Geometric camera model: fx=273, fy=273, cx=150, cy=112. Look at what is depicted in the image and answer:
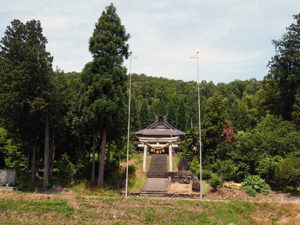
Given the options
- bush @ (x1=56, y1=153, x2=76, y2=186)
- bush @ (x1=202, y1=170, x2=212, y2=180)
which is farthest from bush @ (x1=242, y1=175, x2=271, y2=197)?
bush @ (x1=56, y1=153, x2=76, y2=186)

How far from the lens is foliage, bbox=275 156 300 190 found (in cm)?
1834

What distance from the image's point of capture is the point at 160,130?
34.8 meters

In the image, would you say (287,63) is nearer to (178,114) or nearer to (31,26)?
(178,114)

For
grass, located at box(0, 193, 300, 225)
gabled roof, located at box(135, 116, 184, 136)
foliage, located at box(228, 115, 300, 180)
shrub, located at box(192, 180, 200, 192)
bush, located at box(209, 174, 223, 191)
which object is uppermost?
gabled roof, located at box(135, 116, 184, 136)

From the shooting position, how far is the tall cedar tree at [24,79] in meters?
18.9

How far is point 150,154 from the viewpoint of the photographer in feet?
111

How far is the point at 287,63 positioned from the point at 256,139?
44.6 feet

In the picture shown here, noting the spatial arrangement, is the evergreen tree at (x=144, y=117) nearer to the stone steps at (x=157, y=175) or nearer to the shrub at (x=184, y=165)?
the stone steps at (x=157, y=175)

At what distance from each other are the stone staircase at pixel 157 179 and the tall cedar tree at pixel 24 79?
7.85 m

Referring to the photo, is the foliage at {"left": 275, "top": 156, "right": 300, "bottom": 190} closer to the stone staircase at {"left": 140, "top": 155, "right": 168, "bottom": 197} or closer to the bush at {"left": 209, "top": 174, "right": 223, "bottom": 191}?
the bush at {"left": 209, "top": 174, "right": 223, "bottom": 191}

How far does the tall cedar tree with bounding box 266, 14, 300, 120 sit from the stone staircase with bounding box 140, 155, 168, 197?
16.1 m

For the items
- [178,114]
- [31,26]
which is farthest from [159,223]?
[178,114]

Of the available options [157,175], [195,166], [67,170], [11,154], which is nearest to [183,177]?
[195,166]

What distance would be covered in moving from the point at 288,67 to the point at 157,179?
20696 mm
